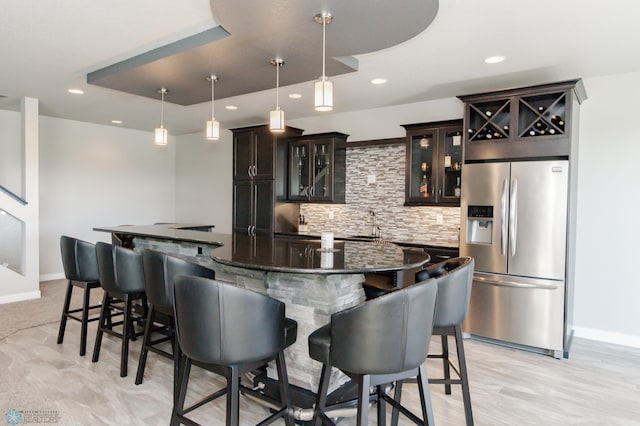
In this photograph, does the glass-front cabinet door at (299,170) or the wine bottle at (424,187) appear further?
the glass-front cabinet door at (299,170)

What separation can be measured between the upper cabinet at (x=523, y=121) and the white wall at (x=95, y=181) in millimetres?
6273

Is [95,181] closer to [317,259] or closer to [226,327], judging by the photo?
[317,259]

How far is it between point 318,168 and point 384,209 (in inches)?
44.7

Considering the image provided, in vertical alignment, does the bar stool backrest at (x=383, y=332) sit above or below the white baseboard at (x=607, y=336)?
above

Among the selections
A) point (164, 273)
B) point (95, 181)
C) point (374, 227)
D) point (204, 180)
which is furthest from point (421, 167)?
point (95, 181)

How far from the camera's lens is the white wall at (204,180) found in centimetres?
746

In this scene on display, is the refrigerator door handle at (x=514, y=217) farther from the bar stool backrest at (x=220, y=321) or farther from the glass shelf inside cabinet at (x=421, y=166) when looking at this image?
the bar stool backrest at (x=220, y=321)

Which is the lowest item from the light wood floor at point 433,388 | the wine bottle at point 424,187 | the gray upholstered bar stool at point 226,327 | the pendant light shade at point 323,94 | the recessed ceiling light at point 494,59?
the light wood floor at point 433,388

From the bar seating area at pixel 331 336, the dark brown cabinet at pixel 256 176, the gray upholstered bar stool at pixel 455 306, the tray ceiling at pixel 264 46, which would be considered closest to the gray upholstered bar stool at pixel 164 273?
the bar seating area at pixel 331 336

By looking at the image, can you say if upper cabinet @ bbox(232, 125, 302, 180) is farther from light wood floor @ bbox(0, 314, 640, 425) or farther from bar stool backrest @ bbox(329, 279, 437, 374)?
bar stool backrest @ bbox(329, 279, 437, 374)

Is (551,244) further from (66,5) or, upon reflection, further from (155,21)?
(66,5)

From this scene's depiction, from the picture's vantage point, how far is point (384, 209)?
539 cm

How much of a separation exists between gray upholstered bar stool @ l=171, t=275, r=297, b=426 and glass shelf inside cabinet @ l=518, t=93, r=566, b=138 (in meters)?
3.26

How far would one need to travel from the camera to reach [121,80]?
3.88 metres
